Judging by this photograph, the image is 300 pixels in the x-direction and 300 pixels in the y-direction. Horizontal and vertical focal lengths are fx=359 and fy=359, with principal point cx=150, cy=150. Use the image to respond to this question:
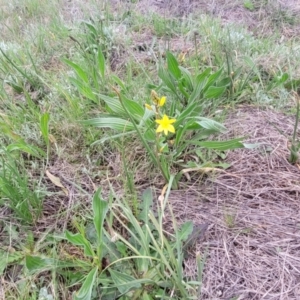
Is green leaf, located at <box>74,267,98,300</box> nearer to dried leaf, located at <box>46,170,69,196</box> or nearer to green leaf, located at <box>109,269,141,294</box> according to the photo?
green leaf, located at <box>109,269,141,294</box>

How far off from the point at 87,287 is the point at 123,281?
114 mm

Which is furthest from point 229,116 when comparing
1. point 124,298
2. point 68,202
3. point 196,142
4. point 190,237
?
point 124,298

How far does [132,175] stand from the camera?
1.55 m

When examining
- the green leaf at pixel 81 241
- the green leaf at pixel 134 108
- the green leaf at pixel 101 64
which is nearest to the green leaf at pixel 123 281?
the green leaf at pixel 81 241

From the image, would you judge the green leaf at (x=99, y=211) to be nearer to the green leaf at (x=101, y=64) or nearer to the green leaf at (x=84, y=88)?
the green leaf at (x=84, y=88)

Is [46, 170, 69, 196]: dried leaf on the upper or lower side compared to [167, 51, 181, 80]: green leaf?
lower

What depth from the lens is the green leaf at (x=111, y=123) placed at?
5.19 feet

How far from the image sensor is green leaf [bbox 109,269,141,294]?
1124 mm

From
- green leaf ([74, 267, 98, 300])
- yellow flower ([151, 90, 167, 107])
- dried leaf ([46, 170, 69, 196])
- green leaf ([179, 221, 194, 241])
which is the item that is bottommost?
green leaf ([179, 221, 194, 241])

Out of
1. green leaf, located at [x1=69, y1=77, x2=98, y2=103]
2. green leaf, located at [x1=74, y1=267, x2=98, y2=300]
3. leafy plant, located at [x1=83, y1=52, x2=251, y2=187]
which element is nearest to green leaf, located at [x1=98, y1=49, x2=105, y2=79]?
green leaf, located at [x1=69, y1=77, x2=98, y2=103]

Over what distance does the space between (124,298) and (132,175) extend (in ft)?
1.74

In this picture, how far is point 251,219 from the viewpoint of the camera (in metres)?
1.37

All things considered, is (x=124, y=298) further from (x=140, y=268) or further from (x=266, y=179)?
(x=266, y=179)

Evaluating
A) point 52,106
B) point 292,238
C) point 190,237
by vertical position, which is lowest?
point 292,238
